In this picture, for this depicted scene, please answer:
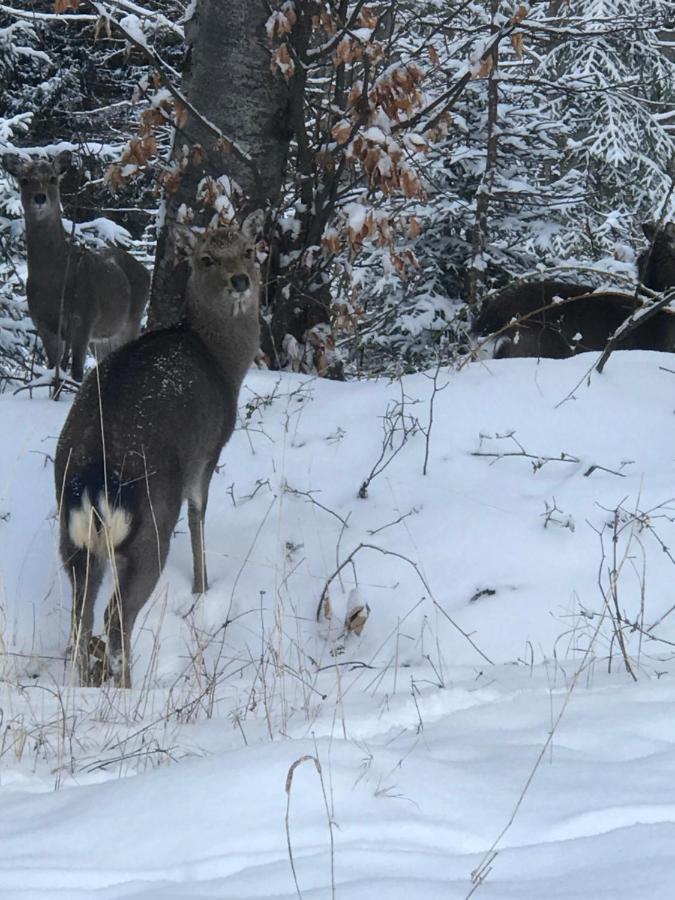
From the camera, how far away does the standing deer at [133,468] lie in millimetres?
4746

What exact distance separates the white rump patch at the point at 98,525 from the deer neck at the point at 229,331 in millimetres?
1704

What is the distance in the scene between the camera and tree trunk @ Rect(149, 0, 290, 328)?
25.7 ft

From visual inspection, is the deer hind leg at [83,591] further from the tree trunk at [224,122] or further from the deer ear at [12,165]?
the deer ear at [12,165]

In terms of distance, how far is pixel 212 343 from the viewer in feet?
20.9

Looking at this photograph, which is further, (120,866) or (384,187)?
(384,187)

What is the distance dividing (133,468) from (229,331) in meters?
1.81

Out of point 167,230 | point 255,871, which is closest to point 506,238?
point 167,230

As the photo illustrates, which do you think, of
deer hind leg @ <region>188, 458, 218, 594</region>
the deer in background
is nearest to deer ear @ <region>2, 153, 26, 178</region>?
the deer in background

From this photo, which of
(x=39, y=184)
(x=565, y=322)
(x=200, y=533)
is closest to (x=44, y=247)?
(x=39, y=184)

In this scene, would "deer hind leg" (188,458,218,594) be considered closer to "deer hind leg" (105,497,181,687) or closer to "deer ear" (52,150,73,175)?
"deer hind leg" (105,497,181,687)

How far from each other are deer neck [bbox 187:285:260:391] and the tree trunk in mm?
1298

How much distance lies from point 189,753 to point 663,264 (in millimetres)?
8202

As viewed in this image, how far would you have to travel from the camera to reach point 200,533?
5.87 m

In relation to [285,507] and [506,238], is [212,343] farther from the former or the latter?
[506,238]
